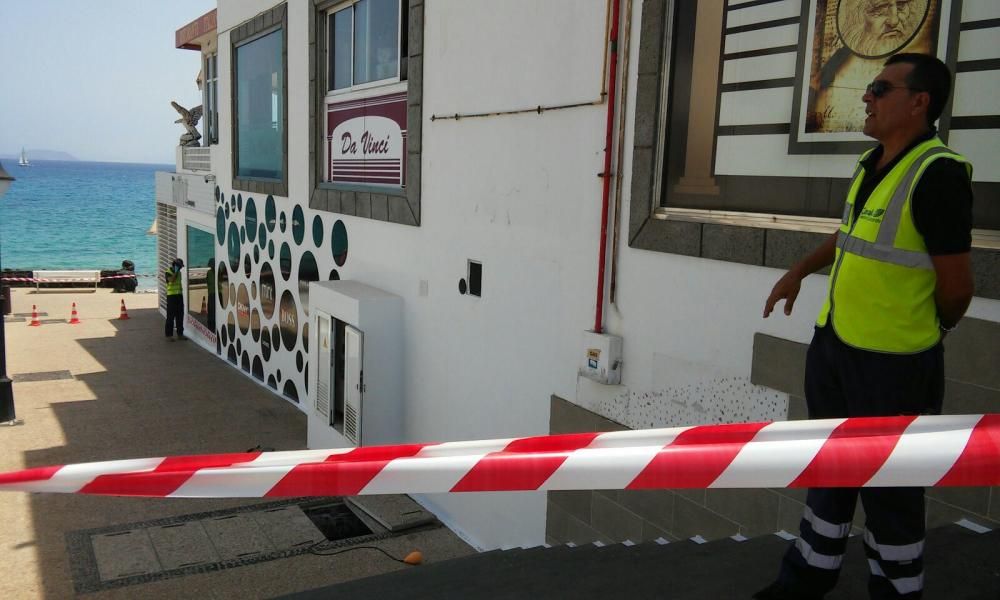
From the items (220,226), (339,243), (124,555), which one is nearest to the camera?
(124,555)

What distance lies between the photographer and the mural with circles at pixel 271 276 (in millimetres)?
11461

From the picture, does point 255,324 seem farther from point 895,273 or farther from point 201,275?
point 895,273

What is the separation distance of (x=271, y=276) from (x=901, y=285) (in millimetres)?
11761

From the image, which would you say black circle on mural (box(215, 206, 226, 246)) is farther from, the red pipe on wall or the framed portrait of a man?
the framed portrait of a man

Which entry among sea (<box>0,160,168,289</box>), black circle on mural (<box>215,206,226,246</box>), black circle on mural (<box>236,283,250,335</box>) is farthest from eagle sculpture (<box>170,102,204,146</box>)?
sea (<box>0,160,168,289</box>)

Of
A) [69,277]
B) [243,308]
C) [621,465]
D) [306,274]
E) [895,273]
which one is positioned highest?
[895,273]

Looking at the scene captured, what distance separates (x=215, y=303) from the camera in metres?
17.2

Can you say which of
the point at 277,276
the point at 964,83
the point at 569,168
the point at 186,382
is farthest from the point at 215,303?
the point at 964,83

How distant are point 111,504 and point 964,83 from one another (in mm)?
8240

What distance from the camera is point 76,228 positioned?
9681 cm

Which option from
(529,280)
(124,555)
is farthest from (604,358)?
(124,555)

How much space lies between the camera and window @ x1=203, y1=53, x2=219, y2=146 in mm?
17984

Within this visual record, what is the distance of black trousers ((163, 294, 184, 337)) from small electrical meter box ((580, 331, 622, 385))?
15672mm

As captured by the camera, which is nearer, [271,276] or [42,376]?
[271,276]
